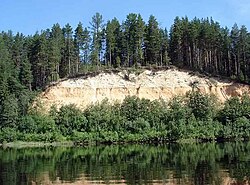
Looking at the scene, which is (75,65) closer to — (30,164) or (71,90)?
(71,90)

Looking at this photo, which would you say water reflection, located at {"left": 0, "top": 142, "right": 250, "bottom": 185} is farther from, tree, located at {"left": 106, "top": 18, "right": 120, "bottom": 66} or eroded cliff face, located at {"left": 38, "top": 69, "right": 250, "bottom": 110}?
tree, located at {"left": 106, "top": 18, "right": 120, "bottom": 66}

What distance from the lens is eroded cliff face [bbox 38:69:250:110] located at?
292 feet

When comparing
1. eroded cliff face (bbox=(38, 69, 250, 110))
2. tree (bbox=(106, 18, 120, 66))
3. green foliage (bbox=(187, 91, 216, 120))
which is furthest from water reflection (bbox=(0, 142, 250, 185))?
tree (bbox=(106, 18, 120, 66))

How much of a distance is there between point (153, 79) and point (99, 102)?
12.4m

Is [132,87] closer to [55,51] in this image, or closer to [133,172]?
[55,51]

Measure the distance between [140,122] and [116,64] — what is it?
20753 millimetres

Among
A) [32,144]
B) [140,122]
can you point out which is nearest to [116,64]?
[140,122]

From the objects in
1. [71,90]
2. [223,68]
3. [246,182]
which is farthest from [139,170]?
[223,68]

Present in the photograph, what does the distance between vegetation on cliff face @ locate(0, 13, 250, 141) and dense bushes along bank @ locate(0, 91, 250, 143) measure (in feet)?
0.61

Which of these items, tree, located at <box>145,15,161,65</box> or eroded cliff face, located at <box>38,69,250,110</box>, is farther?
tree, located at <box>145,15,161,65</box>

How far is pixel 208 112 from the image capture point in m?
83.5

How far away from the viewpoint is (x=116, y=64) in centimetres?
9831

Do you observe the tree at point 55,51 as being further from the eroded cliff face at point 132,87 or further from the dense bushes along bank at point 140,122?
the dense bushes along bank at point 140,122

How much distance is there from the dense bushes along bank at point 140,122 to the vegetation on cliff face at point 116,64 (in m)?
0.19
